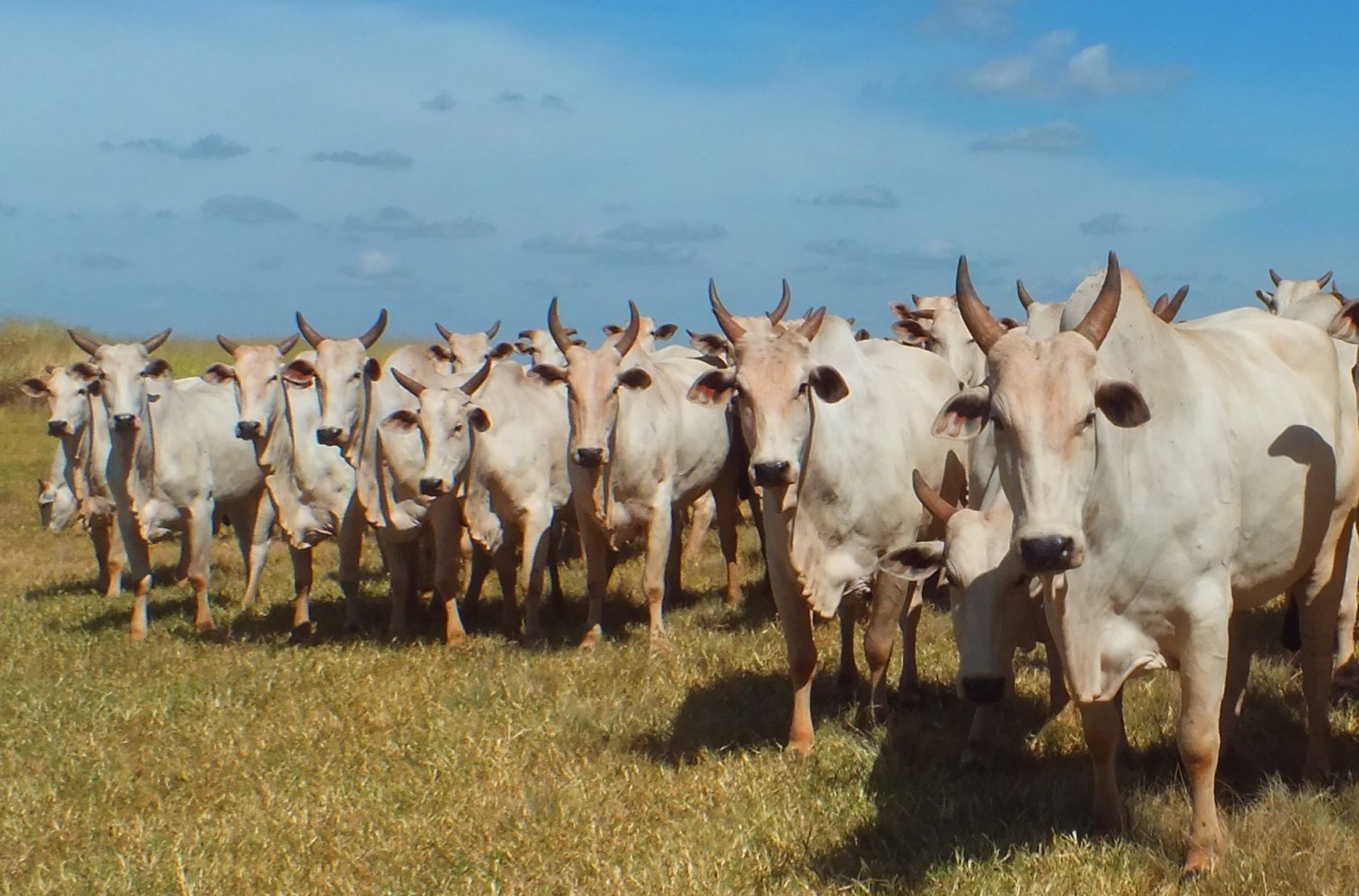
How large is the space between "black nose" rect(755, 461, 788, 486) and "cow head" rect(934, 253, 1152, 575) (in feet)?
5.89

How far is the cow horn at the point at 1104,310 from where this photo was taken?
458cm

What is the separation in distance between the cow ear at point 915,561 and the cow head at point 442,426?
437 centimetres

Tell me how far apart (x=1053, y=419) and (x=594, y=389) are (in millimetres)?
5076

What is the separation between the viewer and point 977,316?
4.71 metres

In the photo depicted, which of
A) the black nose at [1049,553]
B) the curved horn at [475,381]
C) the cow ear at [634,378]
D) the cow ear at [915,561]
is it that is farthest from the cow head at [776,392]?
the curved horn at [475,381]

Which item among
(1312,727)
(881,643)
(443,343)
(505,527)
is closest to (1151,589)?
(1312,727)

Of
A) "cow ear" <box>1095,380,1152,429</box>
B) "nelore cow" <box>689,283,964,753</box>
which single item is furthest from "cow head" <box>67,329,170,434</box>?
"cow ear" <box>1095,380,1152,429</box>

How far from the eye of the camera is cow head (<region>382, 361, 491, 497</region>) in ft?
31.4

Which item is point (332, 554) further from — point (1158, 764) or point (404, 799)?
point (1158, 764)

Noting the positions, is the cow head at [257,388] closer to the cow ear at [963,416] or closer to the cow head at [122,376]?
the cow head at [122,376]

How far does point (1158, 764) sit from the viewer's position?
6.14m

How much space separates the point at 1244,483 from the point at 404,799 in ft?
12.0

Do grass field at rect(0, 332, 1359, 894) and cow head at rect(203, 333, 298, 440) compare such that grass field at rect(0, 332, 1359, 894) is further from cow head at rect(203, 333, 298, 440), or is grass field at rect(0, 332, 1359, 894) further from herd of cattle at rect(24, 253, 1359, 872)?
cow head at rect(203, 333, 298, 440)

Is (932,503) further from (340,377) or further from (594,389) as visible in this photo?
(340,377)
